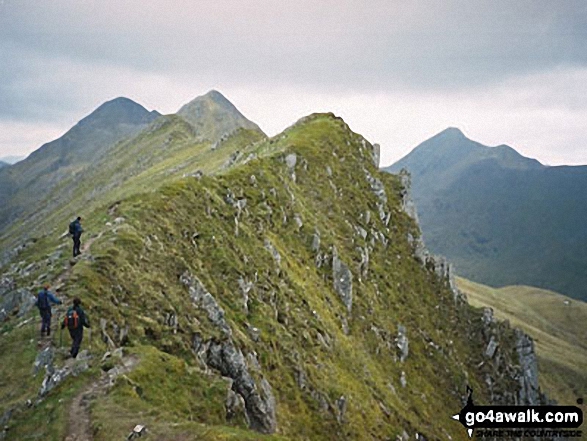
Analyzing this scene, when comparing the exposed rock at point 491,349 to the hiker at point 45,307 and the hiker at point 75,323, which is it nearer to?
the hiker at point 75,323

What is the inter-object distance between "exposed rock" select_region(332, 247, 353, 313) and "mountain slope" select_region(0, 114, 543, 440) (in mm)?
236

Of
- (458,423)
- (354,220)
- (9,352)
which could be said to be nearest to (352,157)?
(354,220)

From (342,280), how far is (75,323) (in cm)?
4739

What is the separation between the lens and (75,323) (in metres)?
23.4

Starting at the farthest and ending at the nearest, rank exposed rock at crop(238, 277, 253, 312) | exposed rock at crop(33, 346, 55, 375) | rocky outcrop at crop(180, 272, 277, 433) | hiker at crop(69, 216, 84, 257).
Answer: exposed rock at crop(238, 277, 253, 312)
hiker at crop(69, 216, 84, 257)
rocky outcrop at crop(180, 272, 277, 433)
exposed rock at crop(33, 346, 55, 375)

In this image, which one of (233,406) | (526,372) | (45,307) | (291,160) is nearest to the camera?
(45,307)

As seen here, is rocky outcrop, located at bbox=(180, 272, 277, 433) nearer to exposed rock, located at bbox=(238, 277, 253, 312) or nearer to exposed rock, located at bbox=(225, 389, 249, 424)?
exposed rock, located at bbox=(225, 389, 249, 424)

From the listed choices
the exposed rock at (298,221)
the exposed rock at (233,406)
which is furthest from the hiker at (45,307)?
the exposed rock at (298,221)

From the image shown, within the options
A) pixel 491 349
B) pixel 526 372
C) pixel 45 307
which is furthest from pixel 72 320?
pixel 526 372

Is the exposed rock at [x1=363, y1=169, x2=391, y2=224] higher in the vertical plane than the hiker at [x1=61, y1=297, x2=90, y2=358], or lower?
higher

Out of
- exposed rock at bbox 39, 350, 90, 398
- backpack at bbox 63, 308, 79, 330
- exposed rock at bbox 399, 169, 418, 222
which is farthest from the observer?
exposed rock at bbox 399, 169, 418, 222

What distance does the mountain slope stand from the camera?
79.2 ft

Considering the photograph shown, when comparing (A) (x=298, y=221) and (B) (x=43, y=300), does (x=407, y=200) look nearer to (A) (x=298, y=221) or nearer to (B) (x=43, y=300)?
(A) (x=298, y=221)

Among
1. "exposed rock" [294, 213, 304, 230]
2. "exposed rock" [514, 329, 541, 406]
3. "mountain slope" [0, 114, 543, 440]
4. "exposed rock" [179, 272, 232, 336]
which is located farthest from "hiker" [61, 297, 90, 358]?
"exposed rock" [514, 329, 541, 406]
